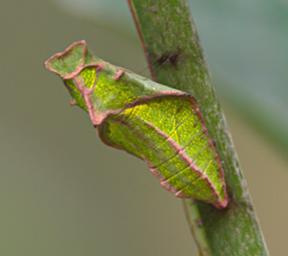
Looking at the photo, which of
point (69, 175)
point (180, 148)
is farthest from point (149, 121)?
point (69, 175)

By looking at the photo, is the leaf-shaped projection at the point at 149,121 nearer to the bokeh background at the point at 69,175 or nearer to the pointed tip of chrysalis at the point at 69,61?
the pointed tip of chrysalis at the point at 69,61

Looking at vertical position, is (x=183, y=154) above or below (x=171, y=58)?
below

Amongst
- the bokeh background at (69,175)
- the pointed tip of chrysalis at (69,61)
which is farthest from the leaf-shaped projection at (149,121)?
the bokeh background at (69,175)

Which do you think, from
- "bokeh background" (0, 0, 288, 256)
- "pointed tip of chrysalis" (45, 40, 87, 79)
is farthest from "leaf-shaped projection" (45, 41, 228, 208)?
"bokeh background" (0, 0, 288, 256)

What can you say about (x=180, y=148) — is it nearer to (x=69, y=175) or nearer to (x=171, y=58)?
(x=171, y=58)

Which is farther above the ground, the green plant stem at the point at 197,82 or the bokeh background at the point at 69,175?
the green plant stem at the point at 197,82

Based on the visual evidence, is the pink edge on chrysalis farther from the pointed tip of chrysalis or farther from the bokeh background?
the bokeh background

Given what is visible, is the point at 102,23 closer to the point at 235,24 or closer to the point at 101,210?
the point at 235,24
